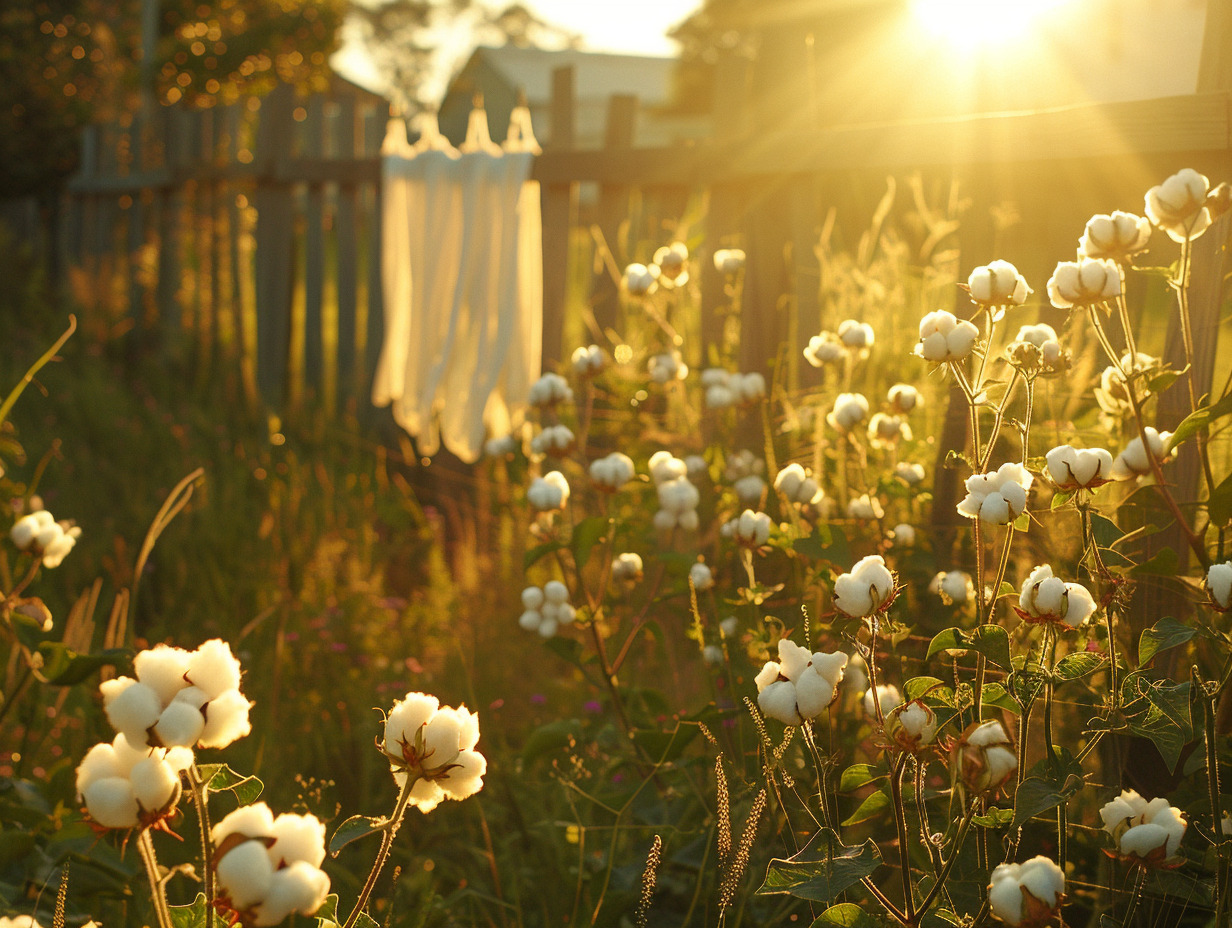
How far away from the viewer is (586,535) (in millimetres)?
1688

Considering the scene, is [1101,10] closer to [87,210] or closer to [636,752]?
[87,210]

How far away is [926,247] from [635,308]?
4.72 ft

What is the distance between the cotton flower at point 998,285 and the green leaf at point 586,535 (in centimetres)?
71

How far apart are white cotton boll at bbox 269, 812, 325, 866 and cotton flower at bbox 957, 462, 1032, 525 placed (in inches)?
27.5

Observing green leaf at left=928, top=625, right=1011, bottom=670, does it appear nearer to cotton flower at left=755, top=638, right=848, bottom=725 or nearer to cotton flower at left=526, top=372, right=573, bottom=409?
cotton flower at left=755, top=638, right=848, bottom=725

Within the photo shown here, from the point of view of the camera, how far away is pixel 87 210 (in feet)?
24.5

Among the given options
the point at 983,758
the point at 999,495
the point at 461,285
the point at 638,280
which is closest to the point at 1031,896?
the point at 983,758

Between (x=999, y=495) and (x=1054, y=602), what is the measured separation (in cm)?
12

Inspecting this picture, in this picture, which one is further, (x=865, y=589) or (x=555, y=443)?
(x=555, y=443)

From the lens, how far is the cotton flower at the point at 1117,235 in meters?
1.26

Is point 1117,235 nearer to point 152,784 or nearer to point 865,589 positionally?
point 865,589

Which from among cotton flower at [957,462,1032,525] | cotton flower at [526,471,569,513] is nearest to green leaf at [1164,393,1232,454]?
cotton flower at [957,462,1032,525]

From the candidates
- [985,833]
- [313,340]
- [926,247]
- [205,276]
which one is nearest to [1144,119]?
[926,247]

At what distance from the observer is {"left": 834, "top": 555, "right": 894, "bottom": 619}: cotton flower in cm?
99
